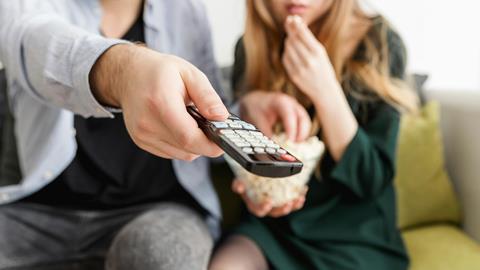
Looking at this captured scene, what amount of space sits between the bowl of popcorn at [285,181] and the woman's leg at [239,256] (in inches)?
4.2

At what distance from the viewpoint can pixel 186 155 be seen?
42 cm

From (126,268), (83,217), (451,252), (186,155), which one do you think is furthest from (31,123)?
(451,252)

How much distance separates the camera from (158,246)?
581 millimetres

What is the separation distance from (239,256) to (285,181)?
0.17 meters

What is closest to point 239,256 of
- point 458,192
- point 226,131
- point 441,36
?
point 226,131

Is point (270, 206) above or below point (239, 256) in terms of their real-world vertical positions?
above

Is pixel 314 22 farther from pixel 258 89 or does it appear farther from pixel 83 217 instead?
pixel 83 217

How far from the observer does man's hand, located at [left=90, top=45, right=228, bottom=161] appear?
15.0 inches

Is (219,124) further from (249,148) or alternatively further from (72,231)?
(72,231)

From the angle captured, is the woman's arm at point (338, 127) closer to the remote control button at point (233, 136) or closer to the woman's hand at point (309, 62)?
the woman's hand at point (309, 62)

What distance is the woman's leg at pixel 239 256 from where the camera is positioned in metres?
0.74

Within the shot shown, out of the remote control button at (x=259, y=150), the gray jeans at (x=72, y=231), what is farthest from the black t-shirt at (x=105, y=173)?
the remote control button at (x=259, y=150)

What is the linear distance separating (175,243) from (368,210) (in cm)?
39

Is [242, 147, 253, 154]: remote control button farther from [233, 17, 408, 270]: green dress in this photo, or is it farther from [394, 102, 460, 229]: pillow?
[394, 102, 460, 229]: pillow
